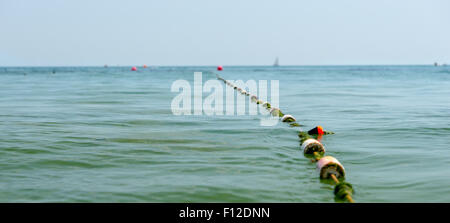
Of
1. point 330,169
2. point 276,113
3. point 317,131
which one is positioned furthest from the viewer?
point 276,113

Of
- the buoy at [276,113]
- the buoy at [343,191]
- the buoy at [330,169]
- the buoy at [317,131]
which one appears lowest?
the buoy at [343,191]

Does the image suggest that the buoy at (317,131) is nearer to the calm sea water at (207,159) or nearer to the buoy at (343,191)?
the calm sea water at (207,159)

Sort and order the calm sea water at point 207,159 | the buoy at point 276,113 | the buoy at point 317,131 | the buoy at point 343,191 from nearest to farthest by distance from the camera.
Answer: the buoy at point 343,191, the calm sea water at point 207,159, the buoy at point 317,131, the buoy at point 276,113

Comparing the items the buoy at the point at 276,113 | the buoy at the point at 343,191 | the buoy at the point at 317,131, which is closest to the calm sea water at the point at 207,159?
the buoy at the point at 343,191

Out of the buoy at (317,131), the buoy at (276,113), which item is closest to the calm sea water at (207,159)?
the buoy at (317,131)

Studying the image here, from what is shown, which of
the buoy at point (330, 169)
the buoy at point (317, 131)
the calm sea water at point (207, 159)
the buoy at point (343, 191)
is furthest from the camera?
the buoy at point (317, 131)

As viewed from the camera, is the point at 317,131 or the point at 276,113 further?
the point at 276,113

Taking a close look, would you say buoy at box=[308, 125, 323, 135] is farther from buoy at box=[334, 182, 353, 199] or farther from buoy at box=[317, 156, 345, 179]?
buoy at box=[334, 182, 353, 199]

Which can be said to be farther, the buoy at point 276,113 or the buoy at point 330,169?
the buoy at point 276,113

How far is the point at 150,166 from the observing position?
8.00 m

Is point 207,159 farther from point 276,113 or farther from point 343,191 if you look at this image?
point 276,113

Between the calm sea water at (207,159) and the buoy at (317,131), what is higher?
the buoy at (317,131)

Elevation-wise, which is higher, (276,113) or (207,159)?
(276,113)

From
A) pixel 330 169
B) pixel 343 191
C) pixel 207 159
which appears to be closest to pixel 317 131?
pixel 207 159
